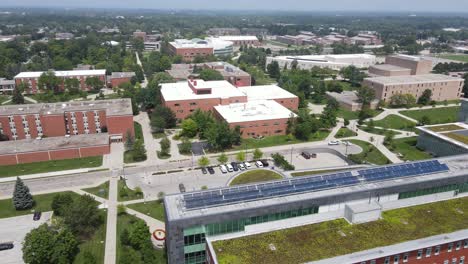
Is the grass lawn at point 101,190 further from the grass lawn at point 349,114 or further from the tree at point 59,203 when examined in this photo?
the grass lawn at point 349,114

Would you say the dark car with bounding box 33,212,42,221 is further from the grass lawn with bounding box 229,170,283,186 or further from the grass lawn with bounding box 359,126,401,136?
the grass lawn with bounding box 359,126,401,136

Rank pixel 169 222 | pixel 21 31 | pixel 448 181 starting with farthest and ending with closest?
1. pixel 21 31
2. pixel 448 181
3. pixel 169 222

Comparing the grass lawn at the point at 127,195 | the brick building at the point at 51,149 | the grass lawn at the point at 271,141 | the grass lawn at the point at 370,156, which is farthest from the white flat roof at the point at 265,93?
the grass lawn at the point at 127,195

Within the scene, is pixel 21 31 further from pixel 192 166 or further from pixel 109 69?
pixel 192 166

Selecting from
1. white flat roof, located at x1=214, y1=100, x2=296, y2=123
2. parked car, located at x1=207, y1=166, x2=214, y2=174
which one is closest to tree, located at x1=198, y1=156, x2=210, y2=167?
parked car, located at x1=207, y1=166, x2=214, y2=174

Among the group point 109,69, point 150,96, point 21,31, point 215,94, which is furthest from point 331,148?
point 21,31

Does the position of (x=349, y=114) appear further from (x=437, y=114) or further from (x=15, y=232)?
(x=15, y=232)

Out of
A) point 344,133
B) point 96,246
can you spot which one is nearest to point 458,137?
point 344,133
